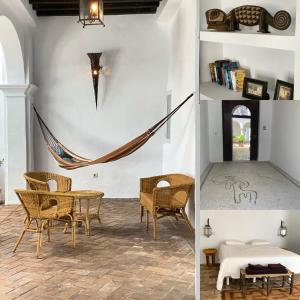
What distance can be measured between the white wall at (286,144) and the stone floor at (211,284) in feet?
1.38

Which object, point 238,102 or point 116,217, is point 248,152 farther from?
point 116,217

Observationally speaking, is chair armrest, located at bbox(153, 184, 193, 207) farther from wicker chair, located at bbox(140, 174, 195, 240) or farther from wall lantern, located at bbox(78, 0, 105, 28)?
wall lantern, located at bbox(78, 0, 105, 28)

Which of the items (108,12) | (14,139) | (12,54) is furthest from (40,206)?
(108,12)

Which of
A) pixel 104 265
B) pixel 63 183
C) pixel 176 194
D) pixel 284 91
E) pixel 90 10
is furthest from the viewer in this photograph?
pixel 63 183

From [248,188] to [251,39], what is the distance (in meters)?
0.57

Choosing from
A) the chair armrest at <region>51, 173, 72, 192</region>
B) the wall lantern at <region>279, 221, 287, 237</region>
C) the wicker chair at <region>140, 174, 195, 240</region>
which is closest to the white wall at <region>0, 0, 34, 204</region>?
the chair armrest at <region>51, 173, 72, 192</region>

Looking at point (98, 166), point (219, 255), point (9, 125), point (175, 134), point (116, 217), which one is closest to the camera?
point (219, 255)

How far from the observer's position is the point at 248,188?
1605 mm

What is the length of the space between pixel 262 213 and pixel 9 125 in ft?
19.0

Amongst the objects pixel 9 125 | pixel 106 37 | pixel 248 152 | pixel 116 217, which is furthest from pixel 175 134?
pixel 248 152

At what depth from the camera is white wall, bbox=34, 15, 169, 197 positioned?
7.04 metres

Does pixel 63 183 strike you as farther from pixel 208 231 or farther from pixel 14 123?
pixel 208 231

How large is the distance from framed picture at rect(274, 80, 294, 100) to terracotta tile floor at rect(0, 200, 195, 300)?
1761mm

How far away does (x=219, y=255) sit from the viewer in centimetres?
156
